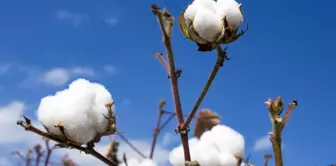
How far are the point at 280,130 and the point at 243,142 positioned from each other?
37 centimetres

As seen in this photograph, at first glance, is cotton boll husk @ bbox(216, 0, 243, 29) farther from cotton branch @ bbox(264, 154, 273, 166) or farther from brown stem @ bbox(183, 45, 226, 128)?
cotton branch @ bbox(264, 154, 273, 166)

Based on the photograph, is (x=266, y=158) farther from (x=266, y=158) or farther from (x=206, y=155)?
(x=206, y=155)

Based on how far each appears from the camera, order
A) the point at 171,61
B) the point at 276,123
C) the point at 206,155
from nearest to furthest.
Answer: the point at 276,123, the point at 171,61, the point at 206,155

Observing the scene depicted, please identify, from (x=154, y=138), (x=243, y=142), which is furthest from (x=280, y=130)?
(x=154, y=138)

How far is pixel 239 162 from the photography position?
1049 mm

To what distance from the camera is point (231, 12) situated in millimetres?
981

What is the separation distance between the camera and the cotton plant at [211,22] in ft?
3.19

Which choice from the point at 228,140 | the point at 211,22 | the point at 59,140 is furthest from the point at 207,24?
the point at 59,140

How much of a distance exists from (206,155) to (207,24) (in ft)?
0.87

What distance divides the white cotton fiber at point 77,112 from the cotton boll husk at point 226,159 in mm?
247

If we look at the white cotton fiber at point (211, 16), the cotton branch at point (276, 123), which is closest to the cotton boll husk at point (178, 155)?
the white cotton fiber at point (211, 16)

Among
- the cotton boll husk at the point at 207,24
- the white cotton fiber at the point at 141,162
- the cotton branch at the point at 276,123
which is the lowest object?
the cotton branch at the point at 276,123

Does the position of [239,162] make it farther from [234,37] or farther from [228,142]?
A: [234,37]

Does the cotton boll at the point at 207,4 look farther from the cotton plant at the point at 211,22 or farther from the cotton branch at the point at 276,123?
the cotton branch at the point at 276,123
